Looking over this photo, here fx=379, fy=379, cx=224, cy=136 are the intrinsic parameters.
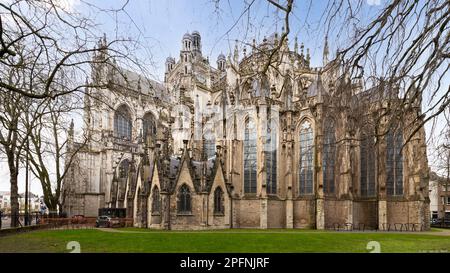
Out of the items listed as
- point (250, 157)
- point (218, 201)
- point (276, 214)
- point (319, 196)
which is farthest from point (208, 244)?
point (250, 157)

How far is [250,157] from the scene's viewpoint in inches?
1308

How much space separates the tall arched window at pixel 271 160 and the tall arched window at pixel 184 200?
294 inches

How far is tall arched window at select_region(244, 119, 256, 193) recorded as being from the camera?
32.7 metres

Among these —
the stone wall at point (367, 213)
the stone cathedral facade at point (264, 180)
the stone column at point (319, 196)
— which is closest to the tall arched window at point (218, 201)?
the stone cathedral facade at point (264, 180)

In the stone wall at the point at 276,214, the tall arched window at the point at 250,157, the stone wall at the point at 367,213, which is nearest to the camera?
the stone wall at the point at 276,214

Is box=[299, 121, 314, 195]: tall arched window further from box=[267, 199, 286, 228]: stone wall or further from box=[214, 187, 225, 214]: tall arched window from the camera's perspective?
box=[214, 187, 225, 214]: tall arched window

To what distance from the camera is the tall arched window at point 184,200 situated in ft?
92.8

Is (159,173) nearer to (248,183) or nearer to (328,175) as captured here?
(248,183)

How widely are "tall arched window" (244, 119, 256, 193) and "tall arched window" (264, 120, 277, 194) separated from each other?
119 cm

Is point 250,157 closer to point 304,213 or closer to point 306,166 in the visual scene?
point 306,166

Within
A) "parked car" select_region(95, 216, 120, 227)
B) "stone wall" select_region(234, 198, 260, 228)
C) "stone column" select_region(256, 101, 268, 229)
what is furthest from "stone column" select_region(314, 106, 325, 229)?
"parked car" select_region(95, 216, 120, 227)

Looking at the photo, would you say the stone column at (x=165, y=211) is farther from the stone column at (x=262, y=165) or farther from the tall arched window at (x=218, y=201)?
the stone column at (x=262, y=165)

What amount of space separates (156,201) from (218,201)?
4830mm
